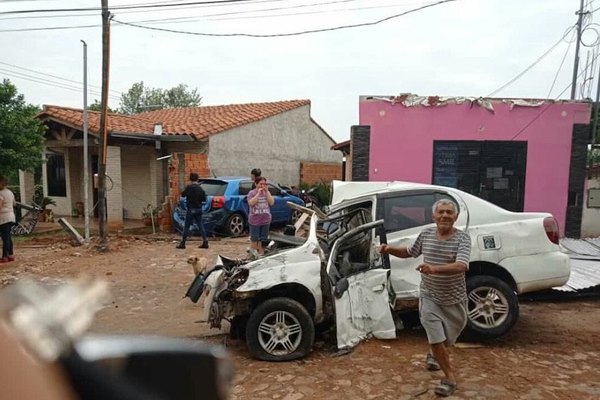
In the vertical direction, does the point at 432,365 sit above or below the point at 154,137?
below

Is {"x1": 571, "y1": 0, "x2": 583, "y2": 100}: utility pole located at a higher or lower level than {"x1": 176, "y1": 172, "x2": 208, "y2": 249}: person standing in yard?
higher

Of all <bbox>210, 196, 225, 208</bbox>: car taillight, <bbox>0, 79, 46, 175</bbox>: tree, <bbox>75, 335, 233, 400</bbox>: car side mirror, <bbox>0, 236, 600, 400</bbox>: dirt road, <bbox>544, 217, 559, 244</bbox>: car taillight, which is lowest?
<bbox>0, 236, 600, 400</bbox>: dirt road

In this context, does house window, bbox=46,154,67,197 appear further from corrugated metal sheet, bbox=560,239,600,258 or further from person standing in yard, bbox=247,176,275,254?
corrugated metal sheet, bbox=560,239,600,258

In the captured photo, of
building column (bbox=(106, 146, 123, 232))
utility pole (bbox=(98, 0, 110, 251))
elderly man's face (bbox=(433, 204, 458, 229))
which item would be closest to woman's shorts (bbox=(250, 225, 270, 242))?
utility pole (bbox=(98, 0, 110, 251))

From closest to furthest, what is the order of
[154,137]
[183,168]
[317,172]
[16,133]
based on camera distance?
[16,133] → [183,168] → [154,137] → [317,172]

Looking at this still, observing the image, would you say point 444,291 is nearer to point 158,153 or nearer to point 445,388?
point 445,388

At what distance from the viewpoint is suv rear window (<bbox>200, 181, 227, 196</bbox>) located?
11.3m

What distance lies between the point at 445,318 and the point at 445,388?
1.71 ft

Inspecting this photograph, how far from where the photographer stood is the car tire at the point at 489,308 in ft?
14.8

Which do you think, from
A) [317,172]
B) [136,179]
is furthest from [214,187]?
[317,172]

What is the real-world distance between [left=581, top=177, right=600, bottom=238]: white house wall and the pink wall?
1.64 ft

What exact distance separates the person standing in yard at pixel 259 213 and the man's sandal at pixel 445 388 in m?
4.42

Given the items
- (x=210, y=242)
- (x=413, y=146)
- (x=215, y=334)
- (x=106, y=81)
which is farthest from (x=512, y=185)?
(x=106, y=81)

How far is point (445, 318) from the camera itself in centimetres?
354
